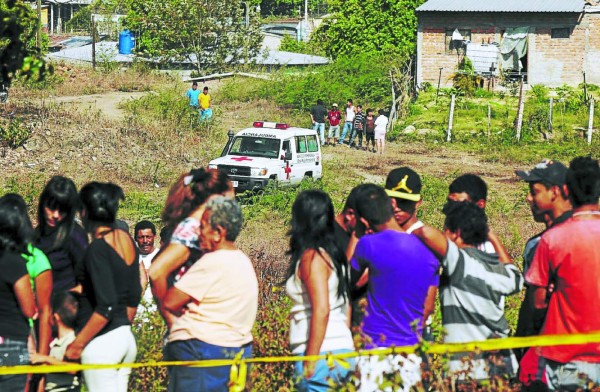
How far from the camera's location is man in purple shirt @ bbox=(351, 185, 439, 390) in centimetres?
570

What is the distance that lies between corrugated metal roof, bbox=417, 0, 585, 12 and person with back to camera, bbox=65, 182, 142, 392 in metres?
32.0

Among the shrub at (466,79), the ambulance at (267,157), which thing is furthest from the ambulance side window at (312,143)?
the shrub at (466,79)

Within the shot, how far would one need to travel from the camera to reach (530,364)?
614 cm

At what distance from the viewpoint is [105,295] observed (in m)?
5.68

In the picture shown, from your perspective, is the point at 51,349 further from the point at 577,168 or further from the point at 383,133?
the point at 383,133

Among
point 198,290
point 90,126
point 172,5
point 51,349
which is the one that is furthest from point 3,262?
point 172,5

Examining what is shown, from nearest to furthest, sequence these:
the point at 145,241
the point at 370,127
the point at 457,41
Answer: the point at 145,241, the point at 370,127, the point at 457,41


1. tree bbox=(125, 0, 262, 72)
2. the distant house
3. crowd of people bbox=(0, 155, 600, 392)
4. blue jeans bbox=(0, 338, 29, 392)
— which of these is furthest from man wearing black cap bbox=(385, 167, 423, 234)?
the distant house

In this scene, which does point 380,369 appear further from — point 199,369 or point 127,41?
point 127,41

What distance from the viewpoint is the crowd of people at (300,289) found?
5.60 meters

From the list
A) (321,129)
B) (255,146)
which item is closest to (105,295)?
(255,146)

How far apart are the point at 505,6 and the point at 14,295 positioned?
3312cm

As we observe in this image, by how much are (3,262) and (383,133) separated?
25.4 meters

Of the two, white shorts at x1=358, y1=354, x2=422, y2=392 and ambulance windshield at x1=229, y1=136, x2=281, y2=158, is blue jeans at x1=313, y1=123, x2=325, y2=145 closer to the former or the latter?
ambulance windshield at x1=229, y1=136, x2=281, y2=158
